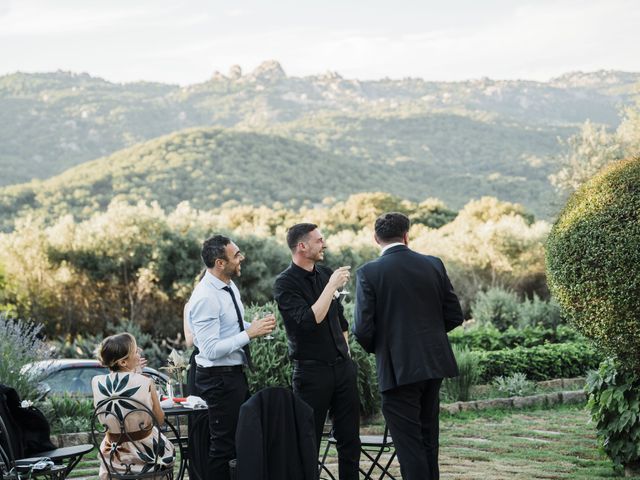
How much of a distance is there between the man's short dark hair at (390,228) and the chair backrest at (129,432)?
6.00ft

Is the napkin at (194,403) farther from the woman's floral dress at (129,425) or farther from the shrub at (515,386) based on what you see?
the shrub at (515,386)

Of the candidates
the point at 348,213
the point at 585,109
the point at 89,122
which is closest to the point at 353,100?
the point at 585,109

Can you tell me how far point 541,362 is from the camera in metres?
13.9

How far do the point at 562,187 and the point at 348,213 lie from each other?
51.4 ft

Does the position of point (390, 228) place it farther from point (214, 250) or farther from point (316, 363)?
point (214, 250)

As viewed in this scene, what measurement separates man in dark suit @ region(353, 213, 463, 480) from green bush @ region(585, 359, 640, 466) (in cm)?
210

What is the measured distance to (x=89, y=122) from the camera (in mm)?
80375

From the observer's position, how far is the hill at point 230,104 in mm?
73875

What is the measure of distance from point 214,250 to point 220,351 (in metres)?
0.72

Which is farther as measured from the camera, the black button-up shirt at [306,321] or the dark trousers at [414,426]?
the black button-up shirt at [306,321]

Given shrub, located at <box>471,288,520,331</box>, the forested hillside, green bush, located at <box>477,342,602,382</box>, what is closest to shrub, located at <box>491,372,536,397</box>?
green bush, located at <box>477,342,602,382</box>

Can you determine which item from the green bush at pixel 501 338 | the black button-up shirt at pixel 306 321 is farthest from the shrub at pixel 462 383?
the black button-up shirt at pixel 306 321

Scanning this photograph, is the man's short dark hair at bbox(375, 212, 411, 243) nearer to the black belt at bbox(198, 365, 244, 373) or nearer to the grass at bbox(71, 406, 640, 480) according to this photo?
the black belt at bbox(198, 365, 244, 373)

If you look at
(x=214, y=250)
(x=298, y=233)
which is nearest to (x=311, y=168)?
(x=214, y=250)
